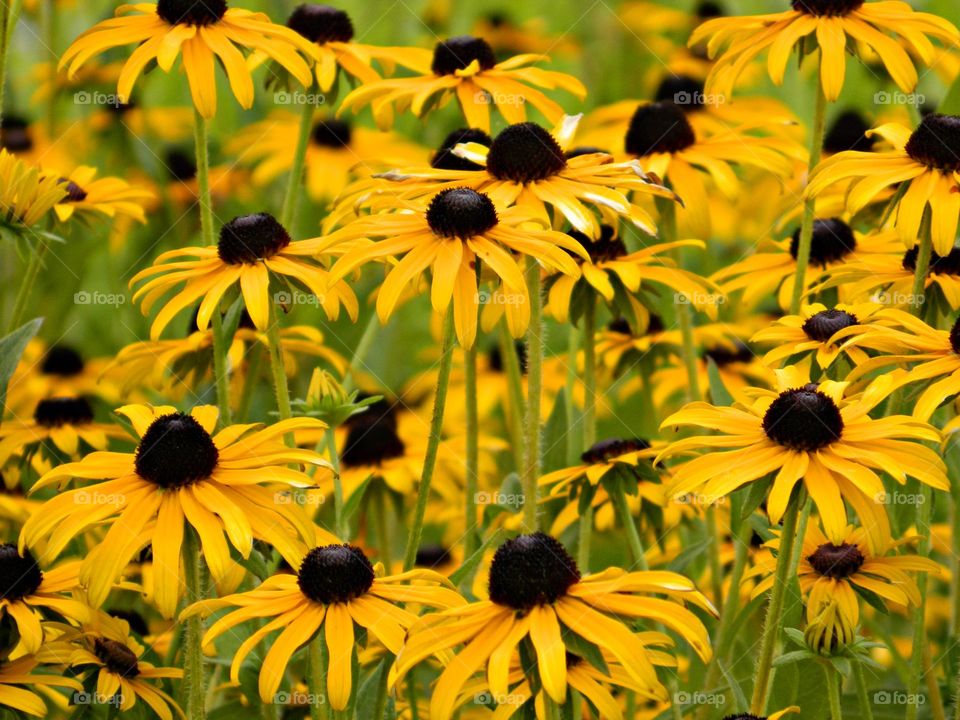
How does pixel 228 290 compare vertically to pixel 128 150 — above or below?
below

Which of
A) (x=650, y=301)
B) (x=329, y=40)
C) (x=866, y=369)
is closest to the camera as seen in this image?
(x=866, y=369)

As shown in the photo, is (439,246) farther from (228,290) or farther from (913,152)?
(913,152)

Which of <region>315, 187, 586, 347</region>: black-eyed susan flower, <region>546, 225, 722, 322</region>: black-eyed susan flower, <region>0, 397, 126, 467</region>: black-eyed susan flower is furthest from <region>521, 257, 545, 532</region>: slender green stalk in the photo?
<region>0, 397, 126, 467</region>: black-eyed susan flower

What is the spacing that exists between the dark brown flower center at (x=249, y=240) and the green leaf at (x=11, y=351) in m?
0.38

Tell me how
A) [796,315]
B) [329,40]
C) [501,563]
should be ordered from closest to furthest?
[501,563]
[796,315]
[329,40]

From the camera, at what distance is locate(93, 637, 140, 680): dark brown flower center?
206cm

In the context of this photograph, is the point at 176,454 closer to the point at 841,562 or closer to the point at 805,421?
the point at 805,421

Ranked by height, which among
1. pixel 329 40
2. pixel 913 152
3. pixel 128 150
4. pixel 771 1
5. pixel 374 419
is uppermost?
pixel 771 1

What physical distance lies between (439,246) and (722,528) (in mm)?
1408

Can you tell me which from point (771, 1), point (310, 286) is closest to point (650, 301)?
point (310, 286)

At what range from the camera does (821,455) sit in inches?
71.7

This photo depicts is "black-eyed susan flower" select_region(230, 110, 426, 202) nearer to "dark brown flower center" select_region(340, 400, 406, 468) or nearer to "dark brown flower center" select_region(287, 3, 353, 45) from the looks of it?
"dark brown flower center" select_region(287, 3, 353, 45)

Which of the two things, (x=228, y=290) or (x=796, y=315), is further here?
(x=796, y=315)

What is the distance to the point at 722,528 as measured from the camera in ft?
10.4
